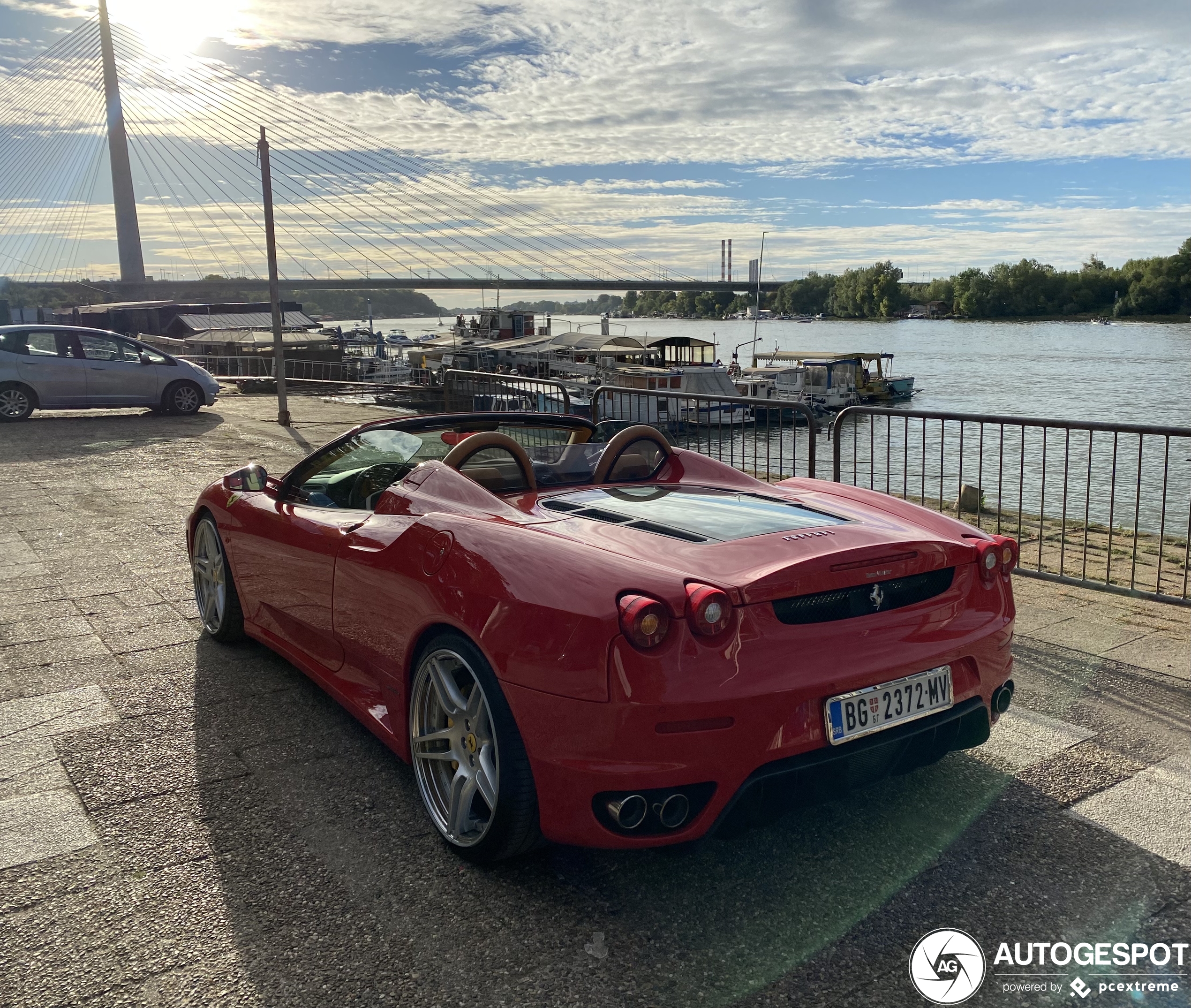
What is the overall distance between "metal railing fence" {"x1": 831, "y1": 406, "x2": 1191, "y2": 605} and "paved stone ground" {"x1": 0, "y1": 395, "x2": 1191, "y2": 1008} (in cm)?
212

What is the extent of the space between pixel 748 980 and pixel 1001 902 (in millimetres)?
807

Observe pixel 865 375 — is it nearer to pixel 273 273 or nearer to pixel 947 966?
pixel 273 273

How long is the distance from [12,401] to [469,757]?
632 inches

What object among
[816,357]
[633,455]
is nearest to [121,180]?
[816,357]

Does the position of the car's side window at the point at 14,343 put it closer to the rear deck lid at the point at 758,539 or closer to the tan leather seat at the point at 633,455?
the tan leather seat at the point at 633,455

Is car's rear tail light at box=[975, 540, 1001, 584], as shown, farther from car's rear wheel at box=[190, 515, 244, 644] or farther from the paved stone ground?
car's rear wheel at box=[190, 515, 244, 644]

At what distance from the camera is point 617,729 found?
2461 millimetres

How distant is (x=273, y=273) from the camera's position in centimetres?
1647

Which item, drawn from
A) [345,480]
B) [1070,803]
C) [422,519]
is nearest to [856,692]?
[1070,803]

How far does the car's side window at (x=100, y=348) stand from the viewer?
16406 mm

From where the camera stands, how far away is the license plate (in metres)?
2.63

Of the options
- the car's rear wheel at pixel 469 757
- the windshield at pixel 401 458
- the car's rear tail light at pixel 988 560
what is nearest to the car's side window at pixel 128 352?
the windshield at pixel 401 458

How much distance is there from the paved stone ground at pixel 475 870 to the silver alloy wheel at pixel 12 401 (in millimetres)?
13318

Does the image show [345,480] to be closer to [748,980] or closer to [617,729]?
[617,729]
